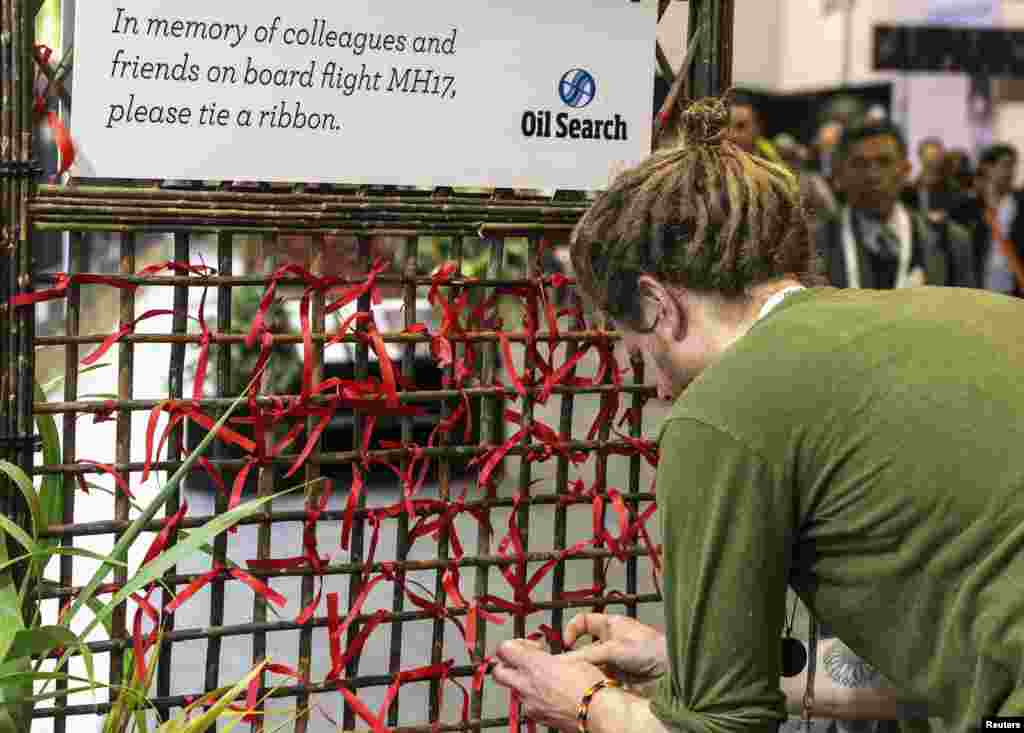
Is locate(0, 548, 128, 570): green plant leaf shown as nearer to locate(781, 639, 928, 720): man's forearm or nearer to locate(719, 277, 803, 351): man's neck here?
locate(719, 277, 803, 351): man's neck

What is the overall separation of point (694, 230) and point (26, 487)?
2.56ft

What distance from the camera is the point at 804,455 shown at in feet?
4.42

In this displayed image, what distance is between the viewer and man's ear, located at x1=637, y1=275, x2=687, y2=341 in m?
1.47

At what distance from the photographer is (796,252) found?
148cm

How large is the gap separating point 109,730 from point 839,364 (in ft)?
3.09

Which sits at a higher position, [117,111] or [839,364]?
[117,111]

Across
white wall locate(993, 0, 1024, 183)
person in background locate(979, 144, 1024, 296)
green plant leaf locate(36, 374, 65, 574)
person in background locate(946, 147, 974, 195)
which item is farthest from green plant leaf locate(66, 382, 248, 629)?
white wall locate(993, 0, 1024, 183)

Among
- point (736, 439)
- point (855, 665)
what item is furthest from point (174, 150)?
point (855, 665)

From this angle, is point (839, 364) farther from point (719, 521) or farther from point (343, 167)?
point (343, 167)

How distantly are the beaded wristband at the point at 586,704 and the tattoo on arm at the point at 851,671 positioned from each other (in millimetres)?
344

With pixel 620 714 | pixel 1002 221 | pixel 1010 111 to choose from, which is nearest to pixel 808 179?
pixel 1002 221

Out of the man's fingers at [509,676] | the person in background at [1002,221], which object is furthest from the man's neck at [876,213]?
the man's fingers at [509,676]

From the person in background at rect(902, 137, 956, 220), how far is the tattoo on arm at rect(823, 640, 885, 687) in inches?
210

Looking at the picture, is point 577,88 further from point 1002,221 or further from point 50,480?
point 1002,221
